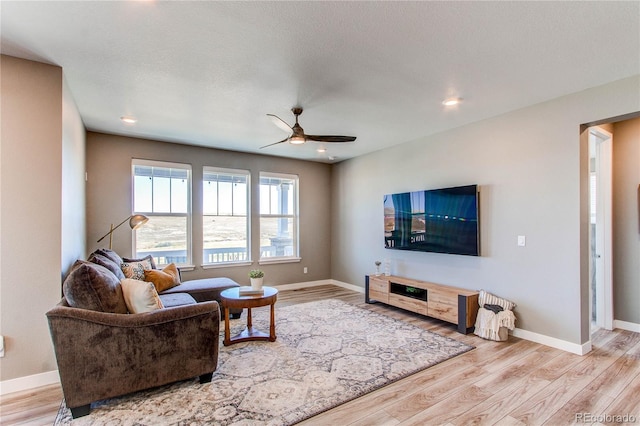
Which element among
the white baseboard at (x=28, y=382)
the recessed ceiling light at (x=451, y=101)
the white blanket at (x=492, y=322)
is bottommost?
the white baseboard at (x=28, y=382)

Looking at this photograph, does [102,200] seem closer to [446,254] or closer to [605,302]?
[446,254]

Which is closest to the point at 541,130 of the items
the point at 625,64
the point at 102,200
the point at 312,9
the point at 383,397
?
the point at 625,64

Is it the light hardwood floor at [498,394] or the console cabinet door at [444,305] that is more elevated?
the console cabinet door at [444,305]

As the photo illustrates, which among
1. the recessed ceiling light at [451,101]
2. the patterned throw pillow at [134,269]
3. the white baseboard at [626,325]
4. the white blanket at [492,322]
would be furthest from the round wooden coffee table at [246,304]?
the white baseboard at [626,325]

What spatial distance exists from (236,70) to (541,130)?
3.25m

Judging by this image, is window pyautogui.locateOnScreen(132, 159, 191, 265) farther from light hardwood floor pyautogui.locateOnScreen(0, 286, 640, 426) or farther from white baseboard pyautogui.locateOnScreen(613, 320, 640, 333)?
white baseboard pyautogui.locateOnScreen(613, 320, 640, 333)

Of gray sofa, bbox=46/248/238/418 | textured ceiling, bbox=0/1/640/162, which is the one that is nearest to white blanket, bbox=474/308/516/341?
textured ceiling, bbox=0/1/640/162

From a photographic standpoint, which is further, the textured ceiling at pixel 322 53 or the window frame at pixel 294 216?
the window frame at pixel 294 216

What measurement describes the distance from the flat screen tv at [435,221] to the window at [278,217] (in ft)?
6.62

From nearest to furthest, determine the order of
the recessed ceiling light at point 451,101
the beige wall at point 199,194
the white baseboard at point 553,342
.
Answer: the white baseboard at point 553,342
the recessed ceiling light at point 451,101
the beige wall at point 199,194

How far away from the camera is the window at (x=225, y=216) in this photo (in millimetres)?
5547

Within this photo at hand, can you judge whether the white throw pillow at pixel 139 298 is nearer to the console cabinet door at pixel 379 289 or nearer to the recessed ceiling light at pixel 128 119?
the recessed ceiling light at pixel 128 119

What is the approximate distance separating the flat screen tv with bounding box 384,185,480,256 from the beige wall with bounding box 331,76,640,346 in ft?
0.50

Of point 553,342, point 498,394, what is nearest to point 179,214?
point 498,394
